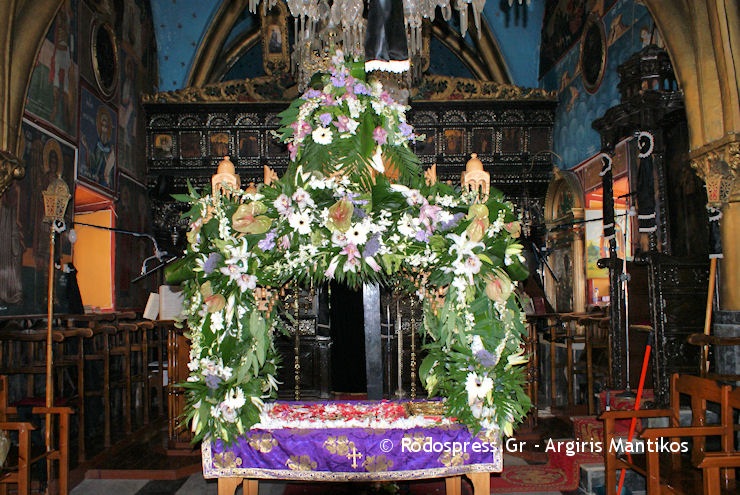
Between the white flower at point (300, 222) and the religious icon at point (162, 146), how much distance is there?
27.7 feet

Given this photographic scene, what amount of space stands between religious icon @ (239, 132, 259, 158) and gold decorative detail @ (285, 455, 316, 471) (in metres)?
8.27

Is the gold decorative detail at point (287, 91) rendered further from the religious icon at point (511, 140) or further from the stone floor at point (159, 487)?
the stone floor at point (159, 487)

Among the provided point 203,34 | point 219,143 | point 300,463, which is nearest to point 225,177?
point 300,463

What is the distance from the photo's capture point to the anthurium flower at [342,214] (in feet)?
9.71

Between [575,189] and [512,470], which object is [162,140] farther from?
[512,470]

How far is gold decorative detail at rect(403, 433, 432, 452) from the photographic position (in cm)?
335

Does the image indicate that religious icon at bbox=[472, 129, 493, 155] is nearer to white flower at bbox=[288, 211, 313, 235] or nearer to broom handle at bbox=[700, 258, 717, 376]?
broom handle at bbox=[700, 258, 717, 376]

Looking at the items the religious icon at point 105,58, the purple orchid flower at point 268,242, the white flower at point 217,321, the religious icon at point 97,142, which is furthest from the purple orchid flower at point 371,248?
the religious icon at point 105,58

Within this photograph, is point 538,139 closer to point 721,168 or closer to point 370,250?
point 721,168

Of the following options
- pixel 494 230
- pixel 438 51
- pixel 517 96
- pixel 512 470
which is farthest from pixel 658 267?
pixel 438 51

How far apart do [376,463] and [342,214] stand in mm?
1510

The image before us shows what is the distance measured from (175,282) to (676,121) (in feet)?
17.2

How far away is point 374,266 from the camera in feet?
10.1

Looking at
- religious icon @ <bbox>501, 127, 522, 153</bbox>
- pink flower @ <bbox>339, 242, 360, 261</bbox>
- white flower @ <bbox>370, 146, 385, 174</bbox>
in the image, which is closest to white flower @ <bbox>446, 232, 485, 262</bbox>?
pink flower @ <bbox>339, 242, 360, 261</bbox>
